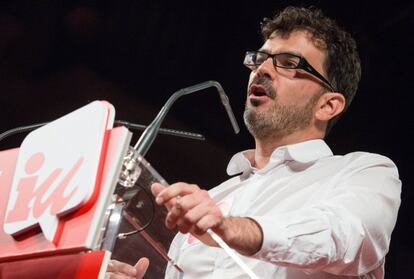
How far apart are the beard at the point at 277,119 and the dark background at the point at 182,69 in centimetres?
106

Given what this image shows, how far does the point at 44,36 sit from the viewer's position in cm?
281

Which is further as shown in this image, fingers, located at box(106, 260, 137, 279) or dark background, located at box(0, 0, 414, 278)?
dark background, located at box(0, 0, 414, 278)

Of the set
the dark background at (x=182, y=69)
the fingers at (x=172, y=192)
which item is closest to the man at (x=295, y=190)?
the fingers at (x=172, y=192)

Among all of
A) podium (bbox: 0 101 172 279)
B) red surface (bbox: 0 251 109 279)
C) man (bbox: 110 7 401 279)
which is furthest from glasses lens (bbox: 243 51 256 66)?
red surface (bbox: 0 251 109 279)

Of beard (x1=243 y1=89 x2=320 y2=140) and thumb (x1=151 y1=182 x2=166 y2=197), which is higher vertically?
thumb (x1=151 y1=182 x2=166 y2=197)

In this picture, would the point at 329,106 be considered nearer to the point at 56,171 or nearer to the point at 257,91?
the point at 257,91

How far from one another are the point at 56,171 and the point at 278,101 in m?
0.99

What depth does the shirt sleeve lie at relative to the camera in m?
1.03

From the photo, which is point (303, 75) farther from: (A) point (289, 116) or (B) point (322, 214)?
(B) point (322, 214)

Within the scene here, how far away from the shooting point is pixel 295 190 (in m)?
1.46

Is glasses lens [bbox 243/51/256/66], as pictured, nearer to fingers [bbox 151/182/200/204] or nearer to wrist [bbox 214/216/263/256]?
wrist [bbox 214/216/263/256]

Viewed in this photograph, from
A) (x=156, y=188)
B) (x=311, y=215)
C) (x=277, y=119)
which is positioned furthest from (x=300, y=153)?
(x=156, y=188)

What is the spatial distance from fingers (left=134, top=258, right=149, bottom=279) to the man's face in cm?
72

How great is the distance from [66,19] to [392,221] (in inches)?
77.7
